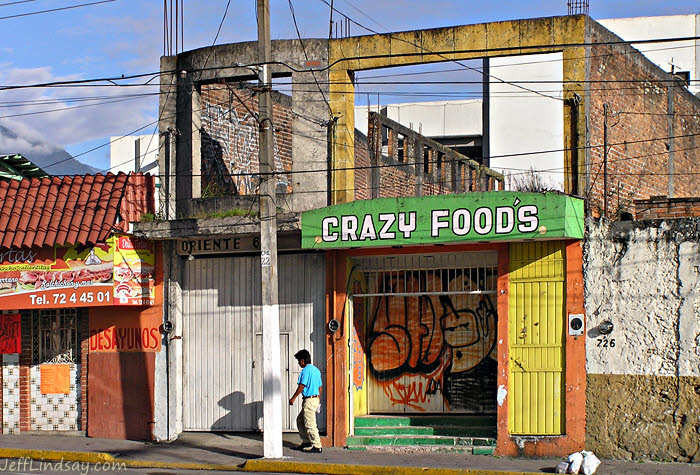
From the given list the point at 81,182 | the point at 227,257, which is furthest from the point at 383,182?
the point at 81,182

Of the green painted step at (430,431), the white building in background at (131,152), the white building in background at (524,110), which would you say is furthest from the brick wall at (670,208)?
the white building in background at (131,152)

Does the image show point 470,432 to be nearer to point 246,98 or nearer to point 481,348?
point 481,348

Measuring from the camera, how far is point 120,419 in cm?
1733

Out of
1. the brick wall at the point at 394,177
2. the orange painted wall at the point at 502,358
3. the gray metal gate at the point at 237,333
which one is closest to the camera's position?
the orange painted wall at the point at 502,358

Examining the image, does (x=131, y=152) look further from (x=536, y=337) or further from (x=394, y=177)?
(x=536, y=337)

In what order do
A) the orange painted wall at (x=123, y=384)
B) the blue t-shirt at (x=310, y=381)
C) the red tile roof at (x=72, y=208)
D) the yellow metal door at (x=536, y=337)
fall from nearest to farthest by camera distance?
the yellow metal door at (x=536, y=337)
the blue t-shirt at (x=310, y=381)
the red tile roof at (x=72, y=208)
the orange painted wall at (x=123, y=384)

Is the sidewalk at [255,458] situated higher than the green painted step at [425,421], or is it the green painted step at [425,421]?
the green painted step at [425,421]

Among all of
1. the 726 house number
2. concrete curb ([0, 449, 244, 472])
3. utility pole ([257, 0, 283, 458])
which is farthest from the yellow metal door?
concrete curb ([0, 449, 244, 472])

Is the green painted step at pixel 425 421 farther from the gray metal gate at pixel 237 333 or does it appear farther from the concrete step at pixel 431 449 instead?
the gray metal gate at pixel 237 333

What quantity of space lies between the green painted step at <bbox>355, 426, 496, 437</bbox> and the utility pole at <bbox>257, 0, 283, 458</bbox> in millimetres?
2134

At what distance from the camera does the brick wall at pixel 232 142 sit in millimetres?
18656

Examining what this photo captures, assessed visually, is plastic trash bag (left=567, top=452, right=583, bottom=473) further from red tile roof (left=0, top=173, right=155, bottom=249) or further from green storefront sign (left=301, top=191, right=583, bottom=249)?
red tile roof (left=0, top=173, right=155, bottom=249)

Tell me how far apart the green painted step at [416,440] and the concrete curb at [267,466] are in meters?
1.81

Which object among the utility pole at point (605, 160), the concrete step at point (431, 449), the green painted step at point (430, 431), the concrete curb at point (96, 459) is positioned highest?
the utility pole at point (605, 160)
